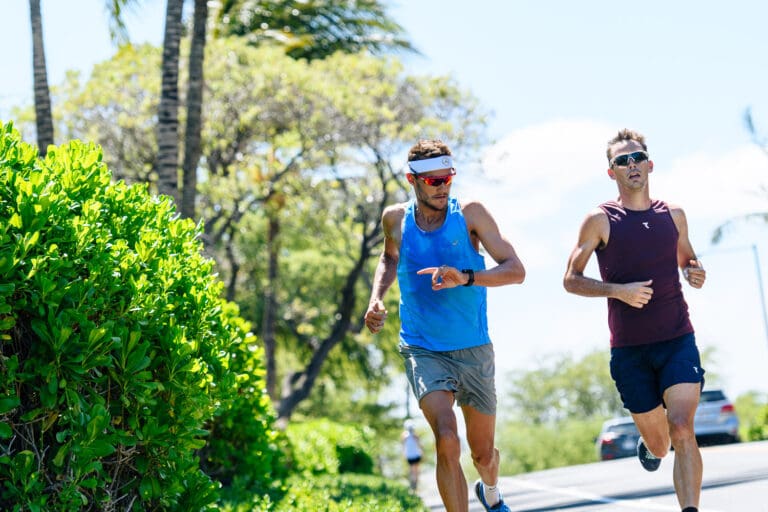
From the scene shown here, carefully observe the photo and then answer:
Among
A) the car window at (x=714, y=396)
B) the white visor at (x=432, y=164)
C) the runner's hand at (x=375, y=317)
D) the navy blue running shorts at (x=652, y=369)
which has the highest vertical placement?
the white visor at (x=432, y=164)

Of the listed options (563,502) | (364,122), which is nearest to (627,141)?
(563,502)

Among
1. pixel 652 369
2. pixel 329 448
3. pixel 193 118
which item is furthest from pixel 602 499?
pixel 329 448

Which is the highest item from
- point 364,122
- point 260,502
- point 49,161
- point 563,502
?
point 364,122

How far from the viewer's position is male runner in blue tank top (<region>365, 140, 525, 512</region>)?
607cm

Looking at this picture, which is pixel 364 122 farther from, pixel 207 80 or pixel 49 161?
pixel 49 161

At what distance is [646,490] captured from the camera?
41.0 feet

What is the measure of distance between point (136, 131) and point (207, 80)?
2107 mm

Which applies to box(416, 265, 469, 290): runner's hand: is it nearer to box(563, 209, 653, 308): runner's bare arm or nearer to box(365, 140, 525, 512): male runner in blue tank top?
box(365, 140, 525, 512): male runner in blue tank top

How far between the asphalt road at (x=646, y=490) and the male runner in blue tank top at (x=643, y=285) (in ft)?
7.38

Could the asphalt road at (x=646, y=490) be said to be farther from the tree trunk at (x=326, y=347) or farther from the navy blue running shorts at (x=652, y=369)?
the tree trunk at (x=326, y=347)

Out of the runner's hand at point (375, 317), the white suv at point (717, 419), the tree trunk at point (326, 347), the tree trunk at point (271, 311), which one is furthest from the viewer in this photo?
the tree trunk at point (271, 311)

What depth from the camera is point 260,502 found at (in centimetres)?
833

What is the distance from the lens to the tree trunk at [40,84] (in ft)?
55.9

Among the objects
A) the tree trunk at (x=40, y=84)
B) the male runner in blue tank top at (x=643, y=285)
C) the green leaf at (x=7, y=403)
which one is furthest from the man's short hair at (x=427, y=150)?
the tree trunk at (x=40, y=84)
